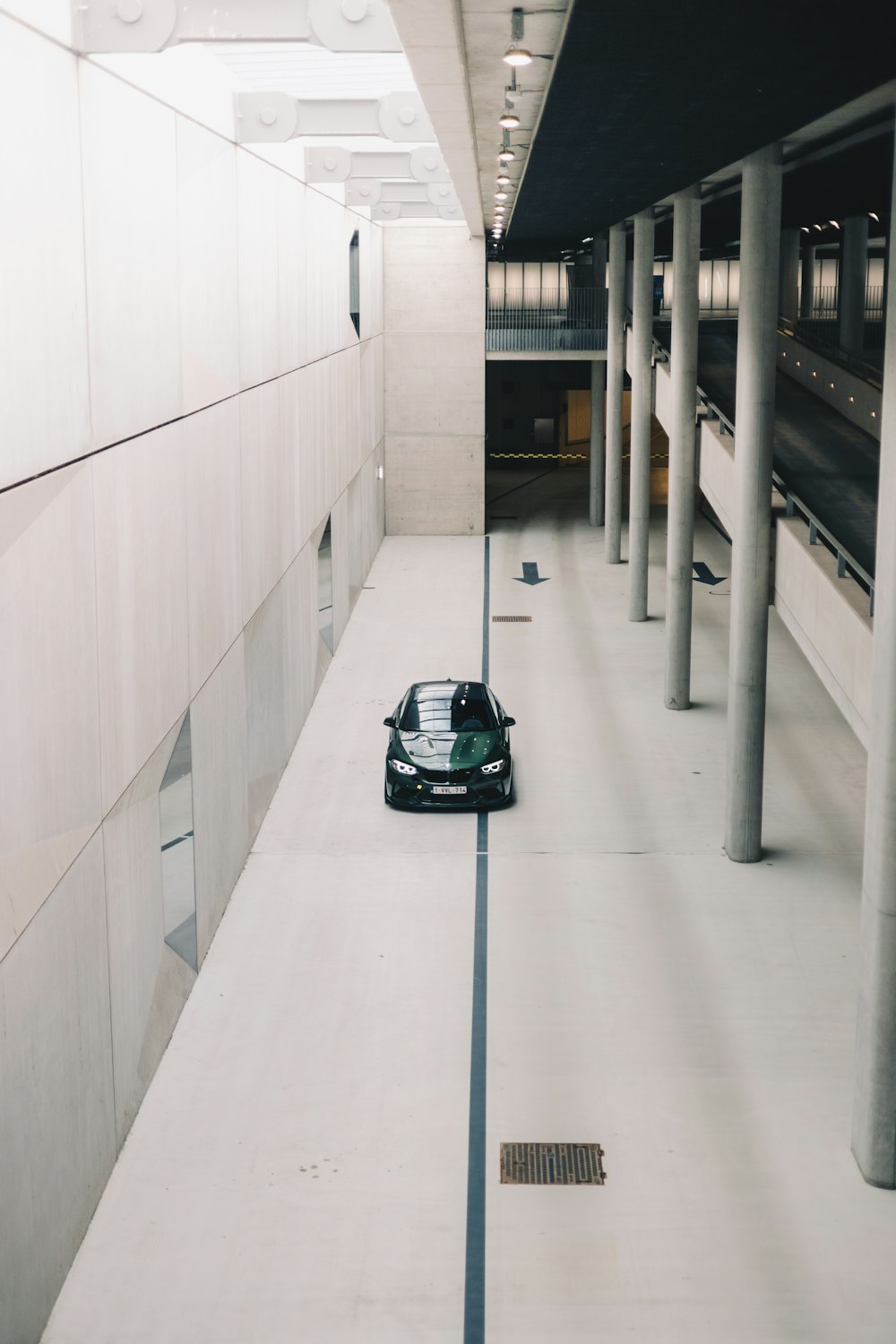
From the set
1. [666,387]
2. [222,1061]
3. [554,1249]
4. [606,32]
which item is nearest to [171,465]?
[222,1061]

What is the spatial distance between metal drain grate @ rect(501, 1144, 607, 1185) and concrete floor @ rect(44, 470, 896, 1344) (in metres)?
0.11

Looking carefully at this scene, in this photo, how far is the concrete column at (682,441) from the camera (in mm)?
19188

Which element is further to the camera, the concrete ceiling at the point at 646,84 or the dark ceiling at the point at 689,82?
the concrete ceiling at the point at 646,84

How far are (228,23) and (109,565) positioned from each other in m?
3.41

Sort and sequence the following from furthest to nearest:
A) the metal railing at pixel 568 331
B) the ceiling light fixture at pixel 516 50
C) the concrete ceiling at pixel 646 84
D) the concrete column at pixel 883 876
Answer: the metal railing at pixel 568 331, the concrete column at pixel 883 876, the ceiling light fixture at pixel 516 50, the concrete ceiling at pixel 646 84

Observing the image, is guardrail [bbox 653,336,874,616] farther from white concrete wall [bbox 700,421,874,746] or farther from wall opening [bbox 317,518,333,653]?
wall opening [bbox 317,518,333,653]

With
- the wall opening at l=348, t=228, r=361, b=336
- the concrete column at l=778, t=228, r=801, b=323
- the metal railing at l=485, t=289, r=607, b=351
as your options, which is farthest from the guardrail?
the concrete column at l=778, t=228, r=801, b=323

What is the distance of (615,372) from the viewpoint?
30250 mm

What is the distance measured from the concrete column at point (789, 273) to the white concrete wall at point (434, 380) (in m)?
8.08

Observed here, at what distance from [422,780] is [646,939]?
165 inches

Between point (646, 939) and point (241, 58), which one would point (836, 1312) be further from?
point (241, 58)

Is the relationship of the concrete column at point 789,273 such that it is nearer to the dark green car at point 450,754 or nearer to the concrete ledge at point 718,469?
the concrete ledge at point 718,469

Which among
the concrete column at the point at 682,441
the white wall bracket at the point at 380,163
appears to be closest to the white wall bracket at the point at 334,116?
the white wall bracket at the point at 380,163

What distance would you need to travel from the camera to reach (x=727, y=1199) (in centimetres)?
947
